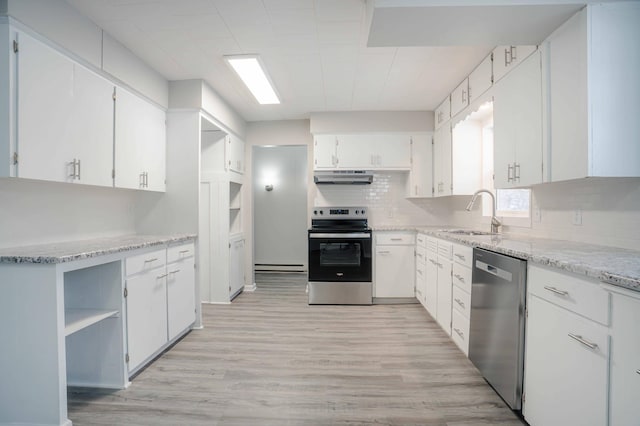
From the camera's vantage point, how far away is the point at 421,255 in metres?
3.48

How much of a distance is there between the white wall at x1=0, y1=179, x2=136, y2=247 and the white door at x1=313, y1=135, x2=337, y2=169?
2.23 m

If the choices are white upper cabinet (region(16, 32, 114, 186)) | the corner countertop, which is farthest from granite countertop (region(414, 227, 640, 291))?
white upper cabinet (region(16, 32, 114, 186))

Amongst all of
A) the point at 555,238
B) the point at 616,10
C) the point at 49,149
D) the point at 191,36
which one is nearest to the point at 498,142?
the point at 555,238

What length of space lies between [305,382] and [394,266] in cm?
202

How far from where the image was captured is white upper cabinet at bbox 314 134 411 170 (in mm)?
4074

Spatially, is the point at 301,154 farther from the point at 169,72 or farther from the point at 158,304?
the point at 158,304

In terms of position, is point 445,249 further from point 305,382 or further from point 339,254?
point 305,382

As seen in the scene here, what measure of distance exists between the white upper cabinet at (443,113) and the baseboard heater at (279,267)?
356 centimetres

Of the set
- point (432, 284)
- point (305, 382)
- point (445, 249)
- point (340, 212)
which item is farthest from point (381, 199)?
point (305, 382)

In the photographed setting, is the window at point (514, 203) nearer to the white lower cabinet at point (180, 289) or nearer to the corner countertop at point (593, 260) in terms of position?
the corner countertop at point (593, 260)

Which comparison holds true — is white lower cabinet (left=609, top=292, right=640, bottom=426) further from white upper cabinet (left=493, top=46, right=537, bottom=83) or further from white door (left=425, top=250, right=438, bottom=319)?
white door (left=425, top=250, right=438, bottom=319)

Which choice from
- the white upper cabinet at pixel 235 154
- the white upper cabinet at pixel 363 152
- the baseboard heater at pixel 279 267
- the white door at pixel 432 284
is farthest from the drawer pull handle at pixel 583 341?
the baseboard heater at pixel 279 267

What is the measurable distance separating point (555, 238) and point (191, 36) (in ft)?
10.3

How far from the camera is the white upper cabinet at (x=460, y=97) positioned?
297 cm
